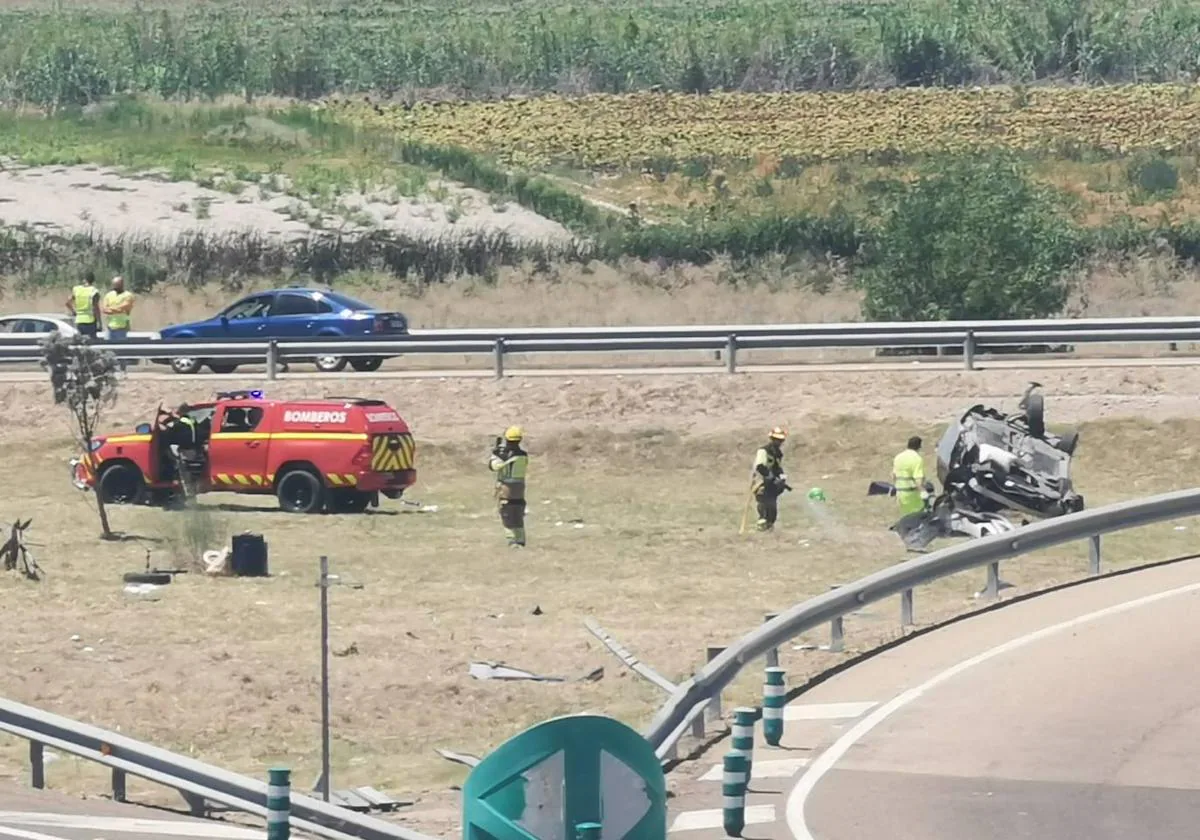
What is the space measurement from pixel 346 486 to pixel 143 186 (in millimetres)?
31682

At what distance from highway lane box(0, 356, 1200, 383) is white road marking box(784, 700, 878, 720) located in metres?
17.5

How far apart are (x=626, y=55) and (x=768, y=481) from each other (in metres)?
62.2

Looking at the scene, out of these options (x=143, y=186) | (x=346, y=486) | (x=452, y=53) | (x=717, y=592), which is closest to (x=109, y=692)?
(x=717, y=592)

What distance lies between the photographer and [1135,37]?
9038 cm

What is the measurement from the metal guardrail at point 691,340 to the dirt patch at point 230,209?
688 inches

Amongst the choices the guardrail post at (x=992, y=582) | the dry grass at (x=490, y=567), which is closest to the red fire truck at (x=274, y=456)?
the dry grass at (x=490, y=567)

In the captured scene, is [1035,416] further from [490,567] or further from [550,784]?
[550,784]

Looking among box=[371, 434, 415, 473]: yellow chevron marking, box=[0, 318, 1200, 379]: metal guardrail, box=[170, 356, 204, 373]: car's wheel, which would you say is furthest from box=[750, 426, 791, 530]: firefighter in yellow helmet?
box=[170, 356, 204, 373]: car's wheel

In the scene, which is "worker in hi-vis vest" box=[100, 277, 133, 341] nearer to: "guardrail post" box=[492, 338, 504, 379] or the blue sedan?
the blue sedan

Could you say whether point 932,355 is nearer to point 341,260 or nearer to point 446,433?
point 446,433

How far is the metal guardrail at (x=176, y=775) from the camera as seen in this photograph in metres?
14.0

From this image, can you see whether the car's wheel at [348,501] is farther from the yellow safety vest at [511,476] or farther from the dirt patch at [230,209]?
the dirt patch at [230,209]

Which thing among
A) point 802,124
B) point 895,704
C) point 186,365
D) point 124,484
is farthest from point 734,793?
point 802,124

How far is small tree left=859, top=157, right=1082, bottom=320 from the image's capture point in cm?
3903
